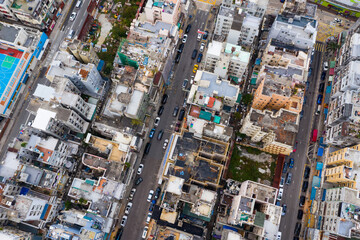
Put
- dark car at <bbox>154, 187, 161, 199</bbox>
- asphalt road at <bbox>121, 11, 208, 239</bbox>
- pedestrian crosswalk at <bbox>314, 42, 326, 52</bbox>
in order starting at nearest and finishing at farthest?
asphalt road at <bbox>121, 11, 208, 239</bbox> → dark car at <bbox>154, 187, 161, 199</bbox> → pedestrian crosswalk at <bbox>314, 42, 326, 52</bbox>

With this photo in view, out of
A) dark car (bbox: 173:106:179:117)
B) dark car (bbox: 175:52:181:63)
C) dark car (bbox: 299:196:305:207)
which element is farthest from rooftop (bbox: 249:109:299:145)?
dark car (bbox: 175:52:181:63)

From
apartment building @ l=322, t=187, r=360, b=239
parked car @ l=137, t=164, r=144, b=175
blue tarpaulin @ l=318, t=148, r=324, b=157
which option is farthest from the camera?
blue tarpaulin @ l=318, t=148, r=324, b=157

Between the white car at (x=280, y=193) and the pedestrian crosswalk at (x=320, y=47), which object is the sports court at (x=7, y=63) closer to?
the white car at (x=280, y=193)

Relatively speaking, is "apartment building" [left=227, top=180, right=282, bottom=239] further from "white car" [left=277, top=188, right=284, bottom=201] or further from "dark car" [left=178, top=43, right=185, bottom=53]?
"dark car" [left=178, top=43, right=185, bottom=53]

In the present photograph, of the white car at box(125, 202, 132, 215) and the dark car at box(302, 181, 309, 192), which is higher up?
the dark car at box(302, 181, 309, 192)

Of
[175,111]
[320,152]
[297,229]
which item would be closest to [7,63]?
[175,111]

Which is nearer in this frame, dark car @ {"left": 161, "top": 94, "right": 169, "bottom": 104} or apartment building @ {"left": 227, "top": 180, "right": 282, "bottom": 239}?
Result: apartment building @ {"left": 227, "top": 180, "right": 282, "bottom": 239}

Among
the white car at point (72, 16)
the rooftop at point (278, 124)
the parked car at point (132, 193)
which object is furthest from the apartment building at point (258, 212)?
the white car at point (72, 16)

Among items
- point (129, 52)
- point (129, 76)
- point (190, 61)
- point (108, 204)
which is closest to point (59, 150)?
point (108, 204)

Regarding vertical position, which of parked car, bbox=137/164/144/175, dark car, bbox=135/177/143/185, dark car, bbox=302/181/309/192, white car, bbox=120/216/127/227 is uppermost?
dark car, bbox=302/181/309/192
